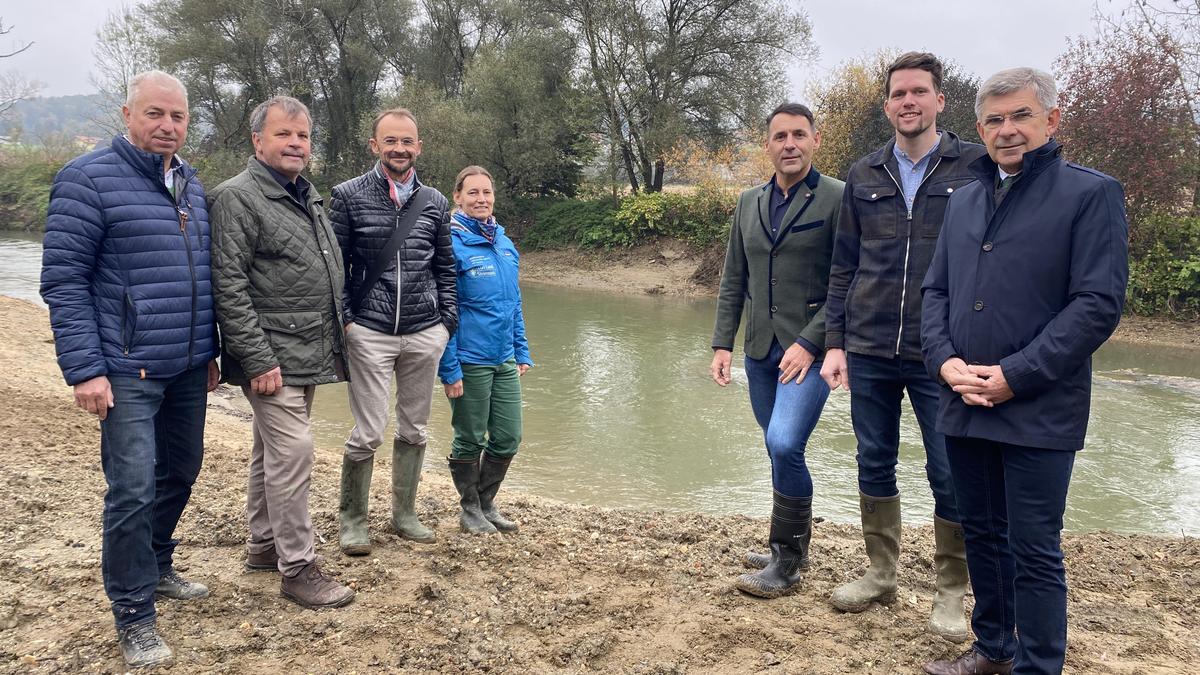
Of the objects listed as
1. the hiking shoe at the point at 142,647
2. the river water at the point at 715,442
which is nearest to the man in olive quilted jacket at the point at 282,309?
the hiking shoe at the point at 142,647

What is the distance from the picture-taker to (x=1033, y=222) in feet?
8.68

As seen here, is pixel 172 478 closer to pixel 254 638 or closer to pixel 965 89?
pixel 254 638

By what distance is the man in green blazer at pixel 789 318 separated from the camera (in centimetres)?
367

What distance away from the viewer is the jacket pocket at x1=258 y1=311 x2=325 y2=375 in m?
3.55

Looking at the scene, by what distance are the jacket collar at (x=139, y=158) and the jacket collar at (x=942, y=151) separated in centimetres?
289

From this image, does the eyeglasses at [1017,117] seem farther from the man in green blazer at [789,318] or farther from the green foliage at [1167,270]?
the green foliage at [1167,270]

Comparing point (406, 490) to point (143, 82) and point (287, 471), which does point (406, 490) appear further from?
point (143, 82)

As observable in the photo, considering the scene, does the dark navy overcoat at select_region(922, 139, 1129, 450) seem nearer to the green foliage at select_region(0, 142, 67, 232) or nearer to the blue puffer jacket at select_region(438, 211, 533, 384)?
the blue puffer jacket at select_region(438, 211, 533, 384)

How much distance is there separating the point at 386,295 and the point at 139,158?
126 centimetres

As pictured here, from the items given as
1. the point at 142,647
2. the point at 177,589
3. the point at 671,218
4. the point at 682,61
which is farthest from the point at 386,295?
the point at 682,61

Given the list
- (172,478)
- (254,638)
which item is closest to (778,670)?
(254,638)

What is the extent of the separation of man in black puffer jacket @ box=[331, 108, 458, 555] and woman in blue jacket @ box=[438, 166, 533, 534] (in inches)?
5.9

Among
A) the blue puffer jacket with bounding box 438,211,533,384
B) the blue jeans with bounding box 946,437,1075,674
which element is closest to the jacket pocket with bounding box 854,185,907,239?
the blue jeans with bounding box 946,437,1075,674

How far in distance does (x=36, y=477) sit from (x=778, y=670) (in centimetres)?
471
